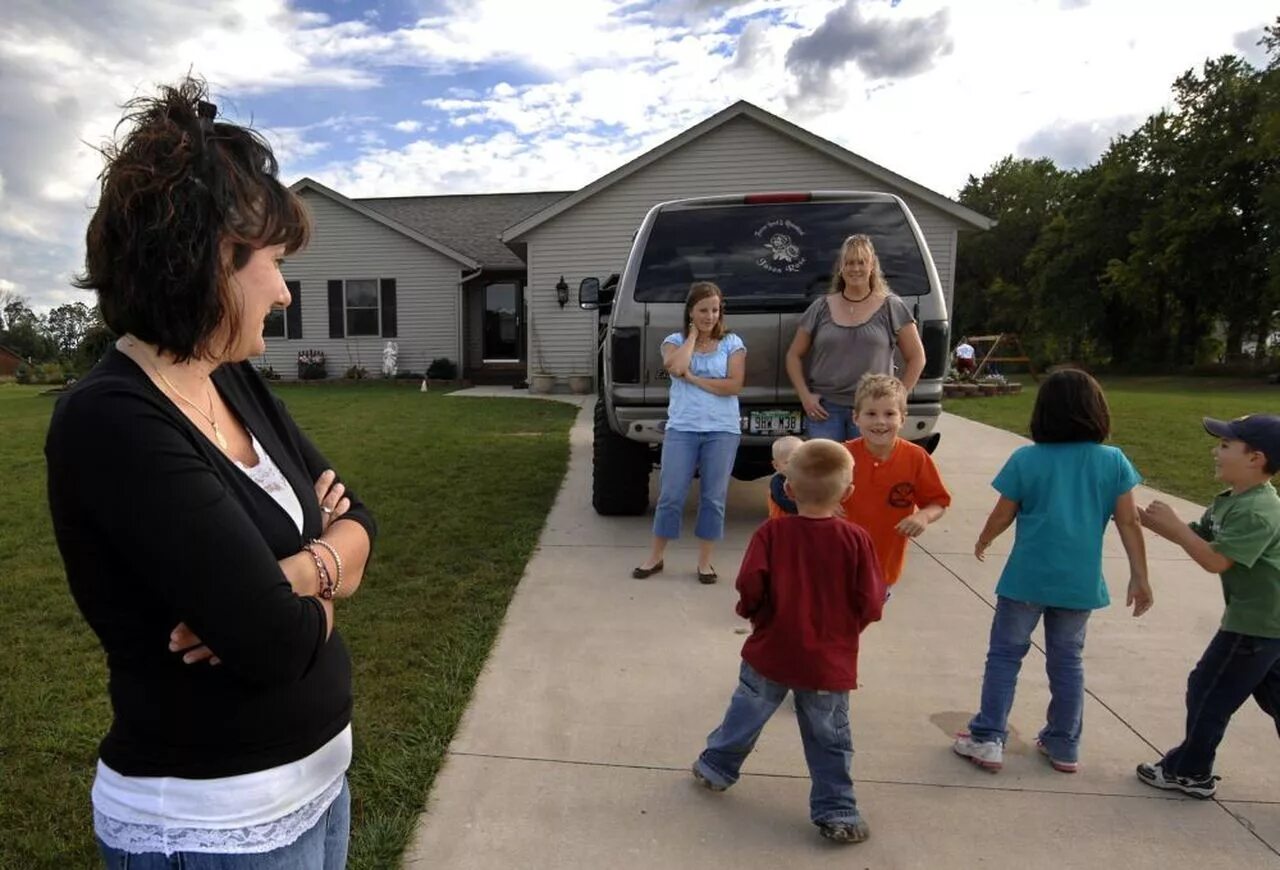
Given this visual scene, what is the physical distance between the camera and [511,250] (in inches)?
729

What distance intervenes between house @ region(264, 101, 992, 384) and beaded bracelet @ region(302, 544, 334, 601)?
1362 centimetres

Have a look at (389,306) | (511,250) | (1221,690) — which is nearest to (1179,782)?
(1221,690)

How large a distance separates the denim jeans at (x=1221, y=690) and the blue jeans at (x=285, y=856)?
2.55 m

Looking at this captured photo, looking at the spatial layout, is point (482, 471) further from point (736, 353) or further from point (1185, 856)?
point (1185, 856)

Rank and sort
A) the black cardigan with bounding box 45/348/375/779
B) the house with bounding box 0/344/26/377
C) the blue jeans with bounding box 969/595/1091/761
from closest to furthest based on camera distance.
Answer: the black cardigan with bounding box 45/348/375/779
the blue jeans with bounding box 969/595/1091/761
the house with bounding box 0/344/26/377

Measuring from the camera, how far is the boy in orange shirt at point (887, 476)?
2939mm

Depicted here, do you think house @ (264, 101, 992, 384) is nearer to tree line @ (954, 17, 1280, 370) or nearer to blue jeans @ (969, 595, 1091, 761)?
blue jeans @ (969, 595, 1091, 761)

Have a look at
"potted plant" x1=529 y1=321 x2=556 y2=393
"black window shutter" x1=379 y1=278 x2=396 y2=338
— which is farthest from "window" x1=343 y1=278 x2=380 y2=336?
"potted plant" x1=529 y1=321 x2=556 y2=393

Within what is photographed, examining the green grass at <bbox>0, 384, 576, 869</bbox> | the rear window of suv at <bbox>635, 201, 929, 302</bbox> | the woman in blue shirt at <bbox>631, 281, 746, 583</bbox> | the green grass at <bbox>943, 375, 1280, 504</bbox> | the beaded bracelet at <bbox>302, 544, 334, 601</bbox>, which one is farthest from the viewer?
the green grass at <bbox>943, 375, 1280, 504</bbox>

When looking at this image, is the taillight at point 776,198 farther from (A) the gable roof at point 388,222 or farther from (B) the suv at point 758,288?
(A) the gable roof at point 388,222

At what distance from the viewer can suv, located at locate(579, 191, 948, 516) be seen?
15.7ft

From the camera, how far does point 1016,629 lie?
2.66 meters

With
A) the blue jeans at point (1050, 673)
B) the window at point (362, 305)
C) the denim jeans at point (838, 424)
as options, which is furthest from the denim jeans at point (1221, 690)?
the window at point (362, 305)

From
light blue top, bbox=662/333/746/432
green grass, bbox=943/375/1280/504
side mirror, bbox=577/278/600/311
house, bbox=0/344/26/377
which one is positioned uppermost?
side mirror, bbox=577/278/600/311
